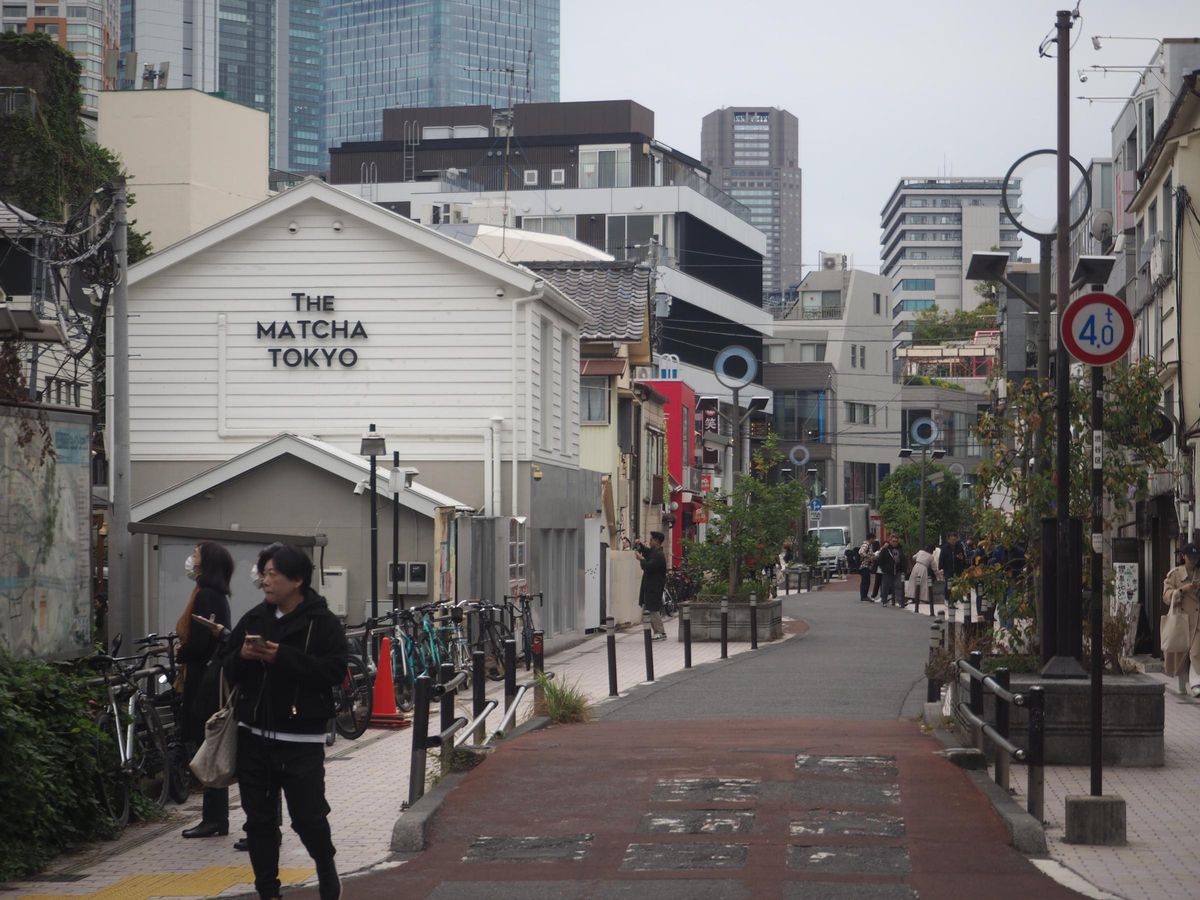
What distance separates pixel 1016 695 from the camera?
10055 millimetres

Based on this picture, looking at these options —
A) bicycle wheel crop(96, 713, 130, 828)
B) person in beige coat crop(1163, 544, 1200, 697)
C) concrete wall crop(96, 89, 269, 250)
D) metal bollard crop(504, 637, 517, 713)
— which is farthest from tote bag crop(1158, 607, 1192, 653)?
concrete wall crop(96, 89, 269, 250)

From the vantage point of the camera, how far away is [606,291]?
3791 cm

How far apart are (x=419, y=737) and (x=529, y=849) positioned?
4.61ft

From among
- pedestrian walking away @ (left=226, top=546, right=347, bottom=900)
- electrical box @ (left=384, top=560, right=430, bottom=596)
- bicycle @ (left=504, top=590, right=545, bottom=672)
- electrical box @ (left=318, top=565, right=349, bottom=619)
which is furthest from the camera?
bicycle @ (left=504, top=590, right=545, bottom=672)

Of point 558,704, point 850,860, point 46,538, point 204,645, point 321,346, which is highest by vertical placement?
point 321,346

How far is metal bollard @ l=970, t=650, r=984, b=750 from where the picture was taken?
12289mm

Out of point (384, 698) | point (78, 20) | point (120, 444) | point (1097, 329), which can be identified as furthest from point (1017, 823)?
point (78, 20)

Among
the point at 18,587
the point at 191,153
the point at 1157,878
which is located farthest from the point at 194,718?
the point at 191,153

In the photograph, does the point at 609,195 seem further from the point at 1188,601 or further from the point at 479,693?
the point at 479,693

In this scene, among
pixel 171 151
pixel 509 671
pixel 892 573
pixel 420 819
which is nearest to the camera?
pixel 420 819

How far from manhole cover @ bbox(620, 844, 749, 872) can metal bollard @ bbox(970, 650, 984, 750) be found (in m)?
3.09

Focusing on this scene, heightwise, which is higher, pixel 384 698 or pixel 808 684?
pixel 384 698

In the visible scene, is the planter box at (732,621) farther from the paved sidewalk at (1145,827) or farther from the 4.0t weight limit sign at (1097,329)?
the 4.0t weight limit sign at (1097,329)

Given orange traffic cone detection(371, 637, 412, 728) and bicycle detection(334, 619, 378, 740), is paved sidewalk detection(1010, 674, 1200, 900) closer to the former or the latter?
bicycle detection(334, 619, 378, 740)
